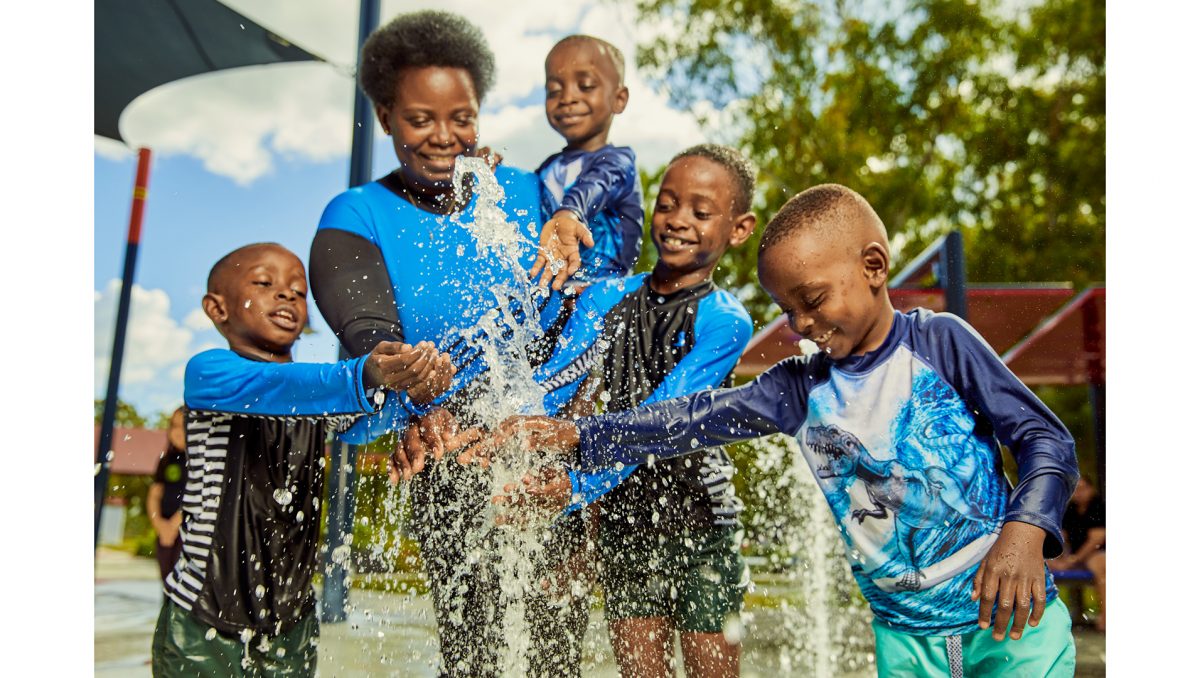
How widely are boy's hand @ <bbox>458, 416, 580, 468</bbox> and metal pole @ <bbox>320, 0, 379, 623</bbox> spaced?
1360mm

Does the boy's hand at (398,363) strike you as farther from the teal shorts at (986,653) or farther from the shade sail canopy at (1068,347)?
the shade sail canopy at (1068,347)

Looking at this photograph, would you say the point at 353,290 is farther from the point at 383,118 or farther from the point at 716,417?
the point at 716,417

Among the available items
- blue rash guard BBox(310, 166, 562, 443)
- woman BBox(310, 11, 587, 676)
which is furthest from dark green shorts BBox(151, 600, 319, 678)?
blue rash guard BBox(310, 166, 562, 443)

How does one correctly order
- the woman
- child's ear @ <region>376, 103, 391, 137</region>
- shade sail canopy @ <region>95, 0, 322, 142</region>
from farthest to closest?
1. shade sail canopy @ <region>95, 0, 322, 142</region>
2. child's ear @ <region>376, 103, 391, 137</region>
3. the woman

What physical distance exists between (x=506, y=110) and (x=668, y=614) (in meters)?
1.55

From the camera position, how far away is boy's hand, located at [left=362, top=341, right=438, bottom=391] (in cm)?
206

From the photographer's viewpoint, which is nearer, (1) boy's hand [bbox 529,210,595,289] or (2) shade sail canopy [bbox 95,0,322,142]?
(1) boy's hand [bbox 529,210,595,289]

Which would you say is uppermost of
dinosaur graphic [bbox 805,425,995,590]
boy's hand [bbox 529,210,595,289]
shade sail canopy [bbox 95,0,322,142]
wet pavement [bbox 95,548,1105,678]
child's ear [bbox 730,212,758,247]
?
shade sail canopy [bbox 95,0,322,142]

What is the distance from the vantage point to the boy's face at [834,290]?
1993 millimetres

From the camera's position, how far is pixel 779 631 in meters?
3.72

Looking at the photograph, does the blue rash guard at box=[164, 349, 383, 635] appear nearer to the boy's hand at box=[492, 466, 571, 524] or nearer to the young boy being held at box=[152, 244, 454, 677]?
the young boy being held at box=[152, 244, 454, 677]

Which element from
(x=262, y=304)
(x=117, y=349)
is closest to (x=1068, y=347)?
(x=262, y=304)

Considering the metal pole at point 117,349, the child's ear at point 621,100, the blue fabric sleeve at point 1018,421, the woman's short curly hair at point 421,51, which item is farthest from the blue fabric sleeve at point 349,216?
the metal pole at point 117,349

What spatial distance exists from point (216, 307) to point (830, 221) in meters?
1.57
